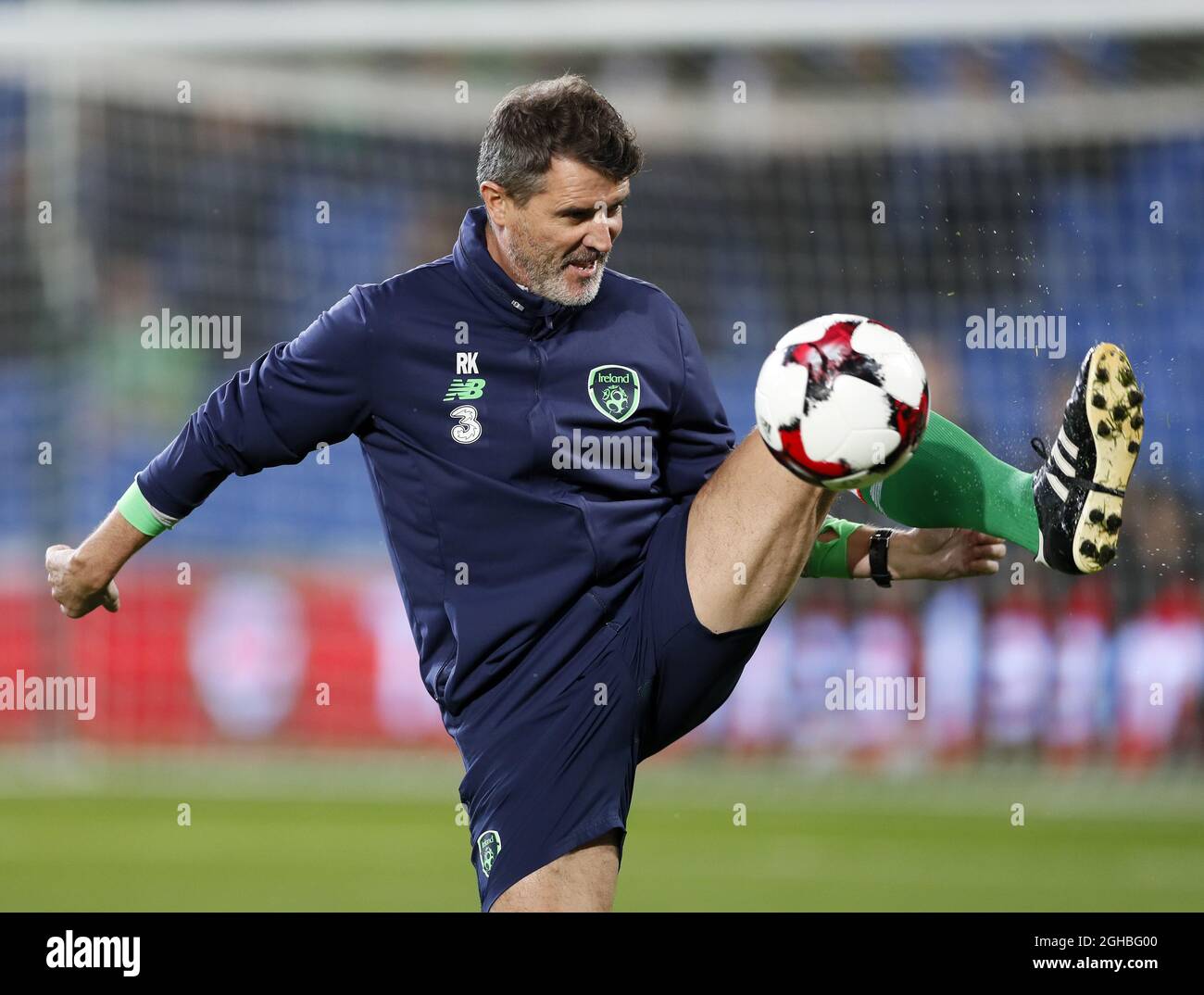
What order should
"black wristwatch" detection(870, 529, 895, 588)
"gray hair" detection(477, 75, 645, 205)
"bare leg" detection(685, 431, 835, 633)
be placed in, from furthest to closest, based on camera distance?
"black wristwatch" detection(870, 529, 895, 588)
"gray hair" detection(477, 75, 645, 205)
"bare leg" detection(685, 431, 835, 633)

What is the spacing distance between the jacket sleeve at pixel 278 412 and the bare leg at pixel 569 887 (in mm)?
1059

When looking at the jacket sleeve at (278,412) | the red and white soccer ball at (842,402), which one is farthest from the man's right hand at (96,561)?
the red and white soccer ball at (842,402)

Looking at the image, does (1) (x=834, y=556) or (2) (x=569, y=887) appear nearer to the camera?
(2) (x=569, y=887)

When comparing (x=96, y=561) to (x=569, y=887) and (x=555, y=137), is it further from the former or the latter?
(x=555, y=137)

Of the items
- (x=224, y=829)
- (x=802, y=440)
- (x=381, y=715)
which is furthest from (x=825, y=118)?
(x=802, y=440)

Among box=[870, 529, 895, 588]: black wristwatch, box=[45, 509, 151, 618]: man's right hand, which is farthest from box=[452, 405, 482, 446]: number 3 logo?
box=[870, 529, 895, 588]: black wristwatch

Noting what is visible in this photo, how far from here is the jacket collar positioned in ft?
12.1

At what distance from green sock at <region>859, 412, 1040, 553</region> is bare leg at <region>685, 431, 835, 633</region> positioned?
19.8 inches

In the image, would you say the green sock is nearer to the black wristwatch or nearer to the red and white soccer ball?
the black wristwatch

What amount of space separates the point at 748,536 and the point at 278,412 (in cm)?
109

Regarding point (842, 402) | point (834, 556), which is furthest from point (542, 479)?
point (834, 556)

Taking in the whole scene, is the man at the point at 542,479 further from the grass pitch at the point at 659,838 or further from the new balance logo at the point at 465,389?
the grass pitch at the point at 659,838

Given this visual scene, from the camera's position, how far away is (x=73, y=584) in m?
3.82
